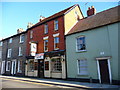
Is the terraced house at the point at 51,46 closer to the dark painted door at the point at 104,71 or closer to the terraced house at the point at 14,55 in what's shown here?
the terraced house at the point at 14,55

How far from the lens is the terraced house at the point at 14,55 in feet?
70.8

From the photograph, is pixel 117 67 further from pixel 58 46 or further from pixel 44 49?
pixel 44 49

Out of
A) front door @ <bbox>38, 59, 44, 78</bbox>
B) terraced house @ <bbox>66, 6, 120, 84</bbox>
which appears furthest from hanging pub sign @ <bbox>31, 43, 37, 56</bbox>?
terraced house @ <bbox>66, 6, 120, 84</bbox>

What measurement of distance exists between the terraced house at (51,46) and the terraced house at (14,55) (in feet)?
6.88

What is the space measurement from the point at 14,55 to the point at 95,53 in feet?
58.0

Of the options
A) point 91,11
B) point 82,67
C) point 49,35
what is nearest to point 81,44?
point 82,67

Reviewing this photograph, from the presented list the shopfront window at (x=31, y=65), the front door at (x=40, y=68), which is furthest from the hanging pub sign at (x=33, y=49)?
the shopfront window at (x=31, y=65)

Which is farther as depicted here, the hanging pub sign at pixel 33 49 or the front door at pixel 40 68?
the hanging pub sign at pixel 33 49

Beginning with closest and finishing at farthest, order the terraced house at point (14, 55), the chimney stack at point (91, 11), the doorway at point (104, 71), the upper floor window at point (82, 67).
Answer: the doorway at point (104, 71) → the upper floor window at point (82, 67) → the chimney stack at point (91, 11) → the terraced house at point (14, 55)

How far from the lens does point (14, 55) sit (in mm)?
23484

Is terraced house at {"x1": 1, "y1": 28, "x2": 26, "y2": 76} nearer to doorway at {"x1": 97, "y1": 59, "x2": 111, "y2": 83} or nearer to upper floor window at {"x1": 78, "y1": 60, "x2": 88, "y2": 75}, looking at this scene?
upper floor window at {"x1": 78, "y1": 60, "x2": 88, "y2": 75}

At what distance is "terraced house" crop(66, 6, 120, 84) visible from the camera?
11.0 meters

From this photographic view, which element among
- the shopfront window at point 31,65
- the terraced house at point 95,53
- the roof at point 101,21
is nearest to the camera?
the terraced house at point 95,53

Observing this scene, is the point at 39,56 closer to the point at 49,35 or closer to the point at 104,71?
the point at 49,35
